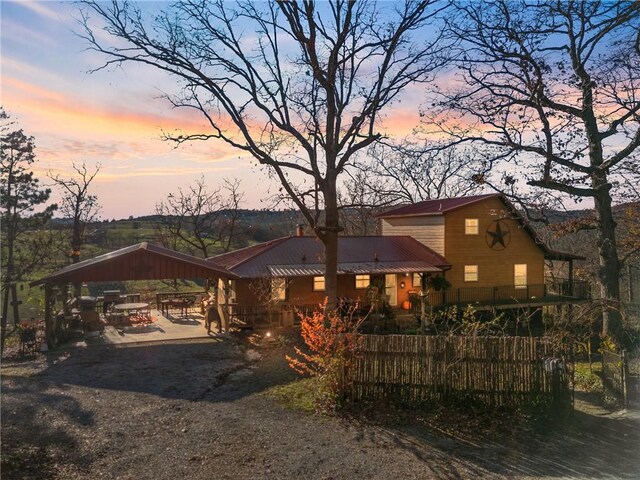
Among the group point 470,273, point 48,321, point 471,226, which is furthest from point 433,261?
point 48,321

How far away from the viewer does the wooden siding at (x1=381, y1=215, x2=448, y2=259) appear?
26.7 meters

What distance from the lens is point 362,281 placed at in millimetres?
24797

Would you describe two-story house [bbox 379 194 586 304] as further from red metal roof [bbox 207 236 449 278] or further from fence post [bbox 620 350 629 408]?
fence post [bbox 620 350 629 408]

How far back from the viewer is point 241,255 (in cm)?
2483

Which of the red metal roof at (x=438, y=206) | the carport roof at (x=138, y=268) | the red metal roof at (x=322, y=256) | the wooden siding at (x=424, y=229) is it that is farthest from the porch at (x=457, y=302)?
the red metal roof at (x=438, y=206)

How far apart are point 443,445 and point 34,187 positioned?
2548 cm

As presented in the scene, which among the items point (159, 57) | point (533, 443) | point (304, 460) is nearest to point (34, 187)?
point (159, 57)

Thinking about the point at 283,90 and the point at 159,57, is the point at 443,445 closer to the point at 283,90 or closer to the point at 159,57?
the point at 283,90

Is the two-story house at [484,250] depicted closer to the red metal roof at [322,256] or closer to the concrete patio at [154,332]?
the red metal roof at [322,256]

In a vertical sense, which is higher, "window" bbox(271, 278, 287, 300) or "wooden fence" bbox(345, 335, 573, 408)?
"window" bbox(271, 278, 287, 300)

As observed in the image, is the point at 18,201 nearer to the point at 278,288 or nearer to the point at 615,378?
the point at 278,288

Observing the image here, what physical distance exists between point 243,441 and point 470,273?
71.0 feet

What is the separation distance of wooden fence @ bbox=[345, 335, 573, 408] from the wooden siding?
16764 mm

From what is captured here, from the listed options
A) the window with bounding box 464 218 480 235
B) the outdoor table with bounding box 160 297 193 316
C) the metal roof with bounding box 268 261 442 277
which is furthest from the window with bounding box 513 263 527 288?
the outdoor table with bounding box 160 297 193 316
